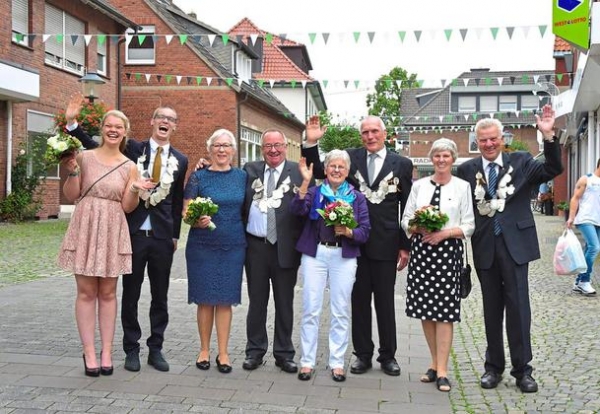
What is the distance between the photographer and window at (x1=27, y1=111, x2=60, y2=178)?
20031mm

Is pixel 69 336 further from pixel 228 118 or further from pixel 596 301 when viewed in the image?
pixel 228 118

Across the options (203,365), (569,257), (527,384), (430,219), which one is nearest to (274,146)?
(430,219)

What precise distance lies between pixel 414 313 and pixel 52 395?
269 centimetres

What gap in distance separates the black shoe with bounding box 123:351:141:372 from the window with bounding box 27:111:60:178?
15.6 m

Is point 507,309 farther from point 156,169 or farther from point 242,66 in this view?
point 242,66

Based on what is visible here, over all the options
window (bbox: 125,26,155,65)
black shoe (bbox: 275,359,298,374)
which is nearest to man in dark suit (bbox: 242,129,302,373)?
black shoe (bbox: 275,359,298,374)

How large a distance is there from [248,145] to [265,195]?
93.9 ft

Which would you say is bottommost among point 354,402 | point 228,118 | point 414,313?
point 354,402

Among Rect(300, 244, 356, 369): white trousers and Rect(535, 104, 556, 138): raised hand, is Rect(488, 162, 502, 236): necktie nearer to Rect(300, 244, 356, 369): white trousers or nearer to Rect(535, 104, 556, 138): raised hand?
Rect(535, 104, 556, 138): raised hand

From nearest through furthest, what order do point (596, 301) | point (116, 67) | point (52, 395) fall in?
point (52, 395)
point (596, 301)
point (116, 67)

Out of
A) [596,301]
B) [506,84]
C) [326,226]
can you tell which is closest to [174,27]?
[596,301]

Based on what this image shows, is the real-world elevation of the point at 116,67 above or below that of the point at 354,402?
above

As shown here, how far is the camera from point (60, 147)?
5215 mm

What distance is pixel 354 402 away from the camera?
4.95m
